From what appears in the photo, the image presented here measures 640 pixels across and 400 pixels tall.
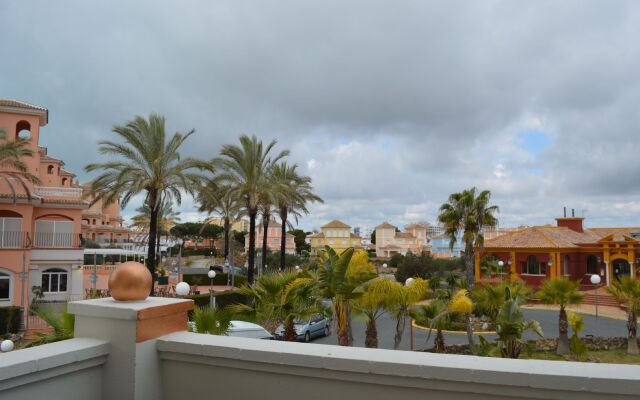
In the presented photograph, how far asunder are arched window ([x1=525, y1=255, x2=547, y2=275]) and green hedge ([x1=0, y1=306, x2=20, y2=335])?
37.7 m

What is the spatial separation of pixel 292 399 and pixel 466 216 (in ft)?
96.9

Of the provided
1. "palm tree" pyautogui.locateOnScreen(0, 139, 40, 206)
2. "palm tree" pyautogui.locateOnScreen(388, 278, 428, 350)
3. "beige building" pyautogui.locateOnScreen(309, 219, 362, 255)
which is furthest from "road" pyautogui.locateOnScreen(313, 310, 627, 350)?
"beige building" pyautogui.locateOnScreen(309, 219, 362, 255)

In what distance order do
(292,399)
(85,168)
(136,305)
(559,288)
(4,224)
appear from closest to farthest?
1. (292,399)
2. (136,305)
3. (559,288)
4. (85,168)
5. (4,224)

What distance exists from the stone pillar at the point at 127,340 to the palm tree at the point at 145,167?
2071 cm

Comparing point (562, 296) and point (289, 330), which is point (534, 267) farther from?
point (289, 330)

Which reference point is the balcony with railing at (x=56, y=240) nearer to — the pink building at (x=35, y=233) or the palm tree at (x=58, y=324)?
the pink building at (x=35, y=233)

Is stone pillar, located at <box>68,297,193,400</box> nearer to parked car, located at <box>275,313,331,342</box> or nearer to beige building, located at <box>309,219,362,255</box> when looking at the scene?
parked car, located at <box>275,313,331,342</box>

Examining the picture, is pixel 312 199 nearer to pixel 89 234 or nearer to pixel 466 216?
pixel 466 216

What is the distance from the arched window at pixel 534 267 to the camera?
39353 millimetres

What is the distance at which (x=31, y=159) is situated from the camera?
30.9 metres

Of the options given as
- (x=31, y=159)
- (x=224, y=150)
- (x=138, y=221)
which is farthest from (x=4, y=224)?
(x=138, y=221)

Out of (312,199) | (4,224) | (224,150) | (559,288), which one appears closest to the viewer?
(559,288)

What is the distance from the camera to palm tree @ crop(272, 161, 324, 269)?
30880mm

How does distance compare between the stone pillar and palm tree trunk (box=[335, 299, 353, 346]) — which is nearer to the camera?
the stone pillar
